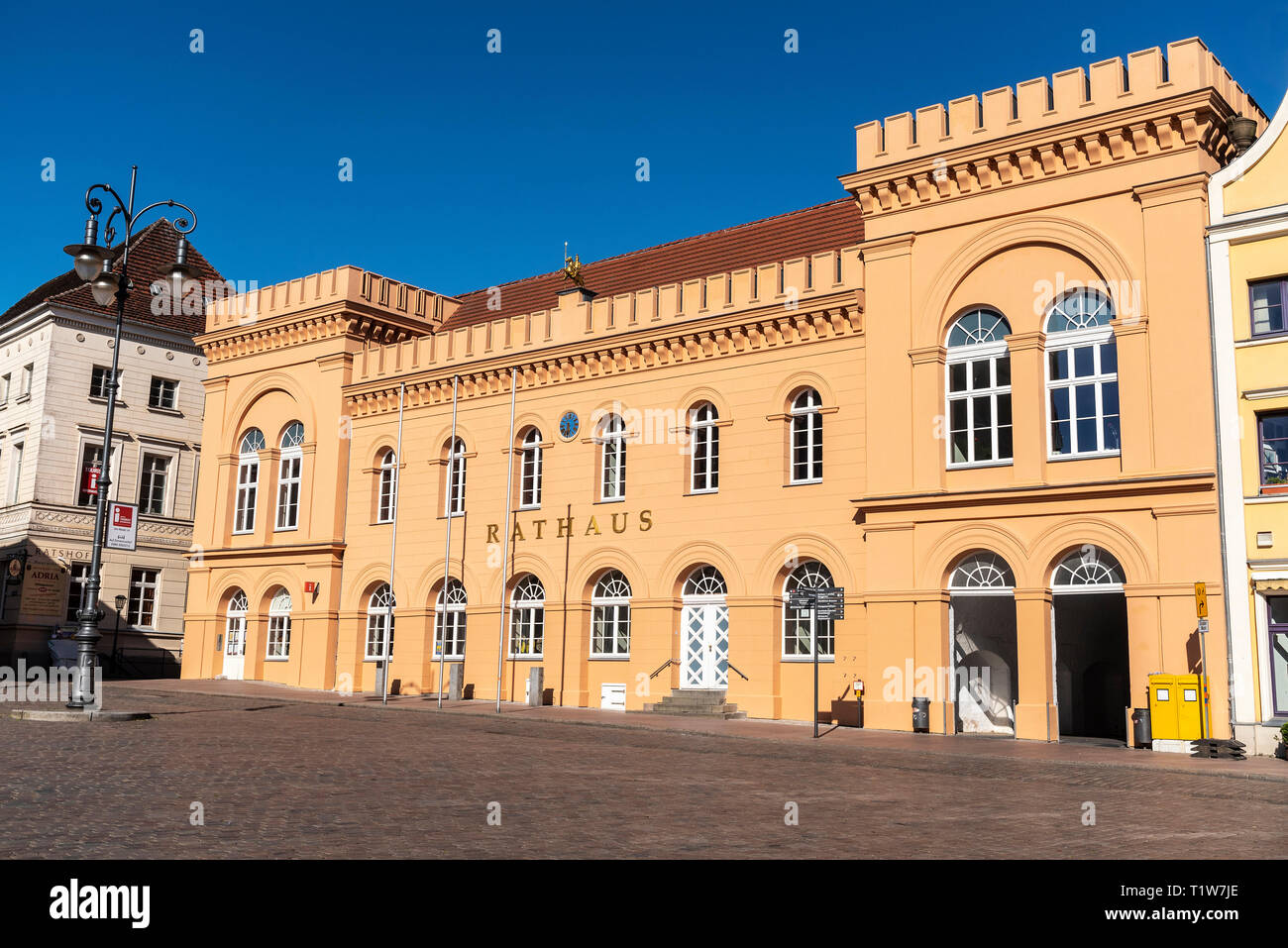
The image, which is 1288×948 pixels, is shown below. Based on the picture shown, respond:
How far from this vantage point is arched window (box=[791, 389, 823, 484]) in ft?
88.3

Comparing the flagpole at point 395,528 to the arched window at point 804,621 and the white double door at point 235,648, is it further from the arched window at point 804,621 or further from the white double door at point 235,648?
the arched window at point 804,621

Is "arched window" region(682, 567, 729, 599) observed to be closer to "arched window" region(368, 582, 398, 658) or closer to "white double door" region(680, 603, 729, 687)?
"white double door" region(680, 603, 729, 687)

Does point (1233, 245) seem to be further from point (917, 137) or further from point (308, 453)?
point (308, 453)

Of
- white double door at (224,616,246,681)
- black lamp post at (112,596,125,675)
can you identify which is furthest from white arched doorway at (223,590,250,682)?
black lamp post at (112,596,125,675)

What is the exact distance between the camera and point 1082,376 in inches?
902

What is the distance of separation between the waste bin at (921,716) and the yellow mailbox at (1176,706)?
428 centimetres

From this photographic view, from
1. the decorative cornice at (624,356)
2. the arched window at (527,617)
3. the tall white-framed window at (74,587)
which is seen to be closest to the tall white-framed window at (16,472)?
the tall white-framed window at (74,587)

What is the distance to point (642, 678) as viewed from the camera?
28609mm

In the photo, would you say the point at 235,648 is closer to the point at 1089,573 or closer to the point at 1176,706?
the point at 1089,573

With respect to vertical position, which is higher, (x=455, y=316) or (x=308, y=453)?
(x=455, y=316)

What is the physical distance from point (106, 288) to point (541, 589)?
15.3m

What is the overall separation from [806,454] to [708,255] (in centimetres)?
807

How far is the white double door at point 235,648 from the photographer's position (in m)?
37.5
